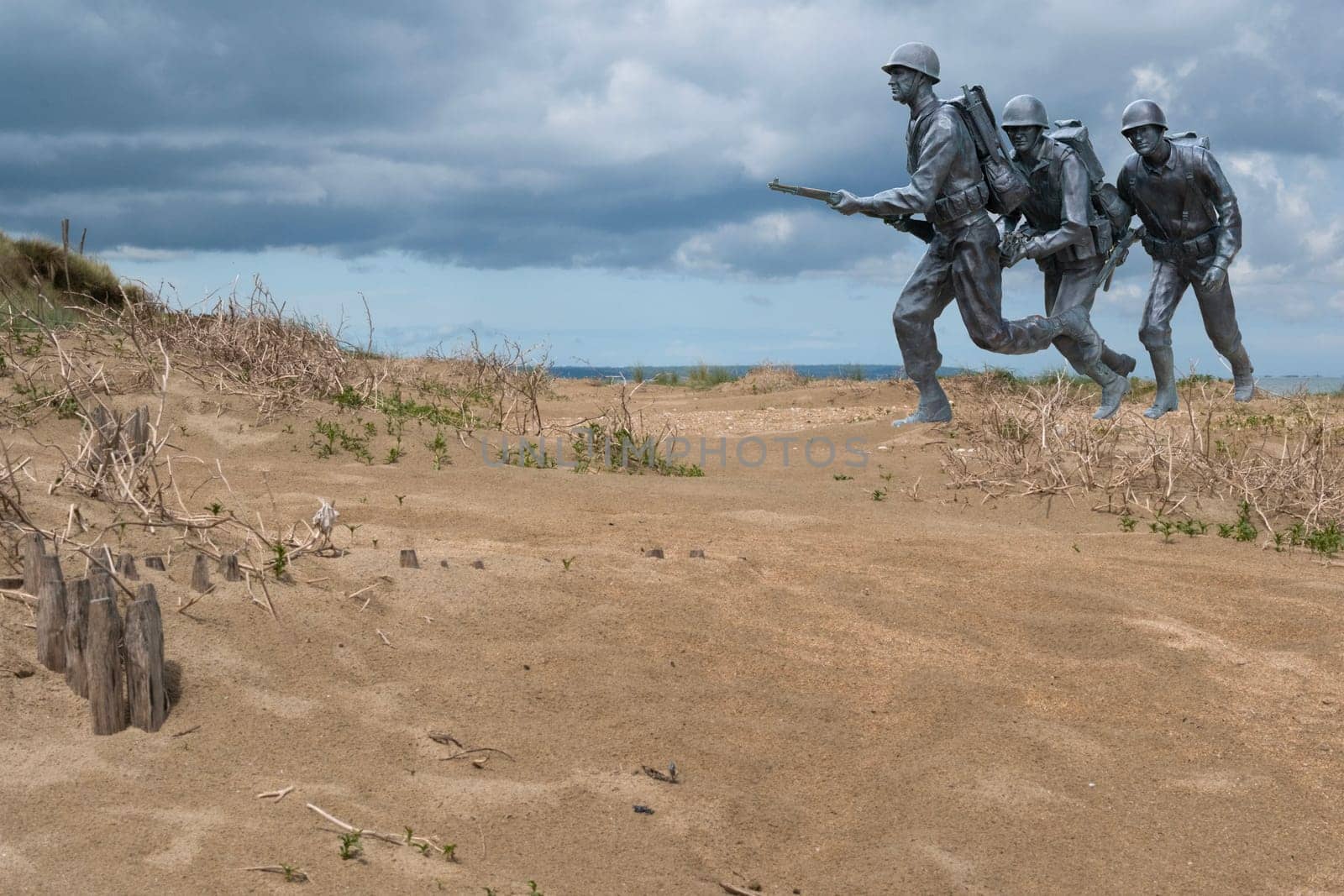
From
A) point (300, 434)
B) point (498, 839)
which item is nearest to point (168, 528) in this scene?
point (498, 839)

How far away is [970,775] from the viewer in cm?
359

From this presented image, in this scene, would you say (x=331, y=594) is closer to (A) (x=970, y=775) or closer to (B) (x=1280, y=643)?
(A) (x=970, y=775)

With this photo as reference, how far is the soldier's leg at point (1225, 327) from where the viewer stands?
28.0 ft

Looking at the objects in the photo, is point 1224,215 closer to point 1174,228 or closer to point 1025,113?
point 1174,228

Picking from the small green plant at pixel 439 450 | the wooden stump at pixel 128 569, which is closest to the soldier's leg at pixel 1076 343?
the small green plant at pixel 439 450

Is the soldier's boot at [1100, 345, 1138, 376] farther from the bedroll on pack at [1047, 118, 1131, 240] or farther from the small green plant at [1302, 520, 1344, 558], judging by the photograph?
the small green plant at [1302, 520, 1344, 558]

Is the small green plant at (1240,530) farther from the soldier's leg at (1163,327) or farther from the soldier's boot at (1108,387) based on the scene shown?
the soldier's leg at (1163,327)

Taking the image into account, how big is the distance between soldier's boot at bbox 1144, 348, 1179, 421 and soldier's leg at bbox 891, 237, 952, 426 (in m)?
1.83

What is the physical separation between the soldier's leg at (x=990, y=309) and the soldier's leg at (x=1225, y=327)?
1.10m

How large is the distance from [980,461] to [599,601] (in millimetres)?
4612

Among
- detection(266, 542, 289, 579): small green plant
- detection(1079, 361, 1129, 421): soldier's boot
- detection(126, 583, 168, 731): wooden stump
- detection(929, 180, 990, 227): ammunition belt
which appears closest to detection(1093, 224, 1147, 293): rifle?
detection(1079, 361, 1129, 421): soldier's boot

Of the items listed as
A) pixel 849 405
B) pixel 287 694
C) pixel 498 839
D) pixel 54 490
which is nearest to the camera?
pixel 498 839

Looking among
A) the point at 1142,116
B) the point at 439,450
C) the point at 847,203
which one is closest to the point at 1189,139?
the point at 1142,116

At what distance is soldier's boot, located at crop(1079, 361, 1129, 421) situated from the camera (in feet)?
27.7
